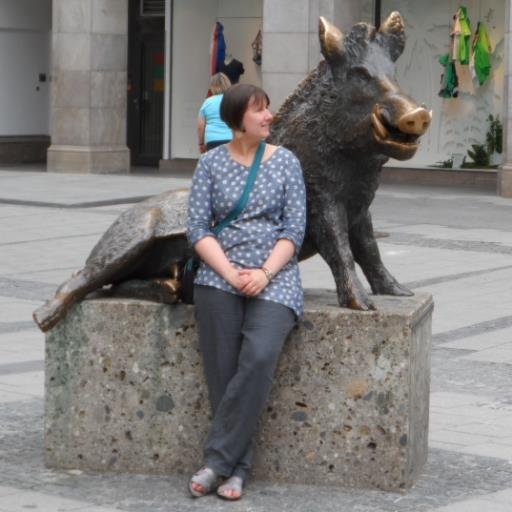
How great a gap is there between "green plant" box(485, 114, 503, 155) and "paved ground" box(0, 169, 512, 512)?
71.2 inches

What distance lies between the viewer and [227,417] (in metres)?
5.92

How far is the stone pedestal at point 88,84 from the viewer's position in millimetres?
23406

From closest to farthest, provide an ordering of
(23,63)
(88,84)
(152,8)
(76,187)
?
(76,187), (88,84), (152,8), (23,63)

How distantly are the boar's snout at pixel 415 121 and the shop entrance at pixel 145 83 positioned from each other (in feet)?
67.2

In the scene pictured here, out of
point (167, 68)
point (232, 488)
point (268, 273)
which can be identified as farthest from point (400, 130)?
point (167, 68)

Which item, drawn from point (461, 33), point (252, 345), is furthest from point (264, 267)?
point (461, 33)

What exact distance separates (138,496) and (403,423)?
1074mm

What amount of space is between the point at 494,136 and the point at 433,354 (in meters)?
13.0

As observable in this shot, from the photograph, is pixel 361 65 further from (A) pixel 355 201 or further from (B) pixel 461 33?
(B) pixel 461 33

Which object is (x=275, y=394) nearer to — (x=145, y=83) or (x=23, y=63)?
(x=145, y=83)

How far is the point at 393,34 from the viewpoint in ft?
20.4

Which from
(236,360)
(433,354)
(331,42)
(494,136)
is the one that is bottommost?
(433,354)

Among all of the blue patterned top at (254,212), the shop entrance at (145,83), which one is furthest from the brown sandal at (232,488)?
the shop entrance at (145,83)

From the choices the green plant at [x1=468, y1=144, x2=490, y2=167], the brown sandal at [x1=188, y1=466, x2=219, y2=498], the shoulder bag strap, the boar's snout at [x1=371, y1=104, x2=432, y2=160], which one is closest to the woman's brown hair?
the shoulder bag strap
